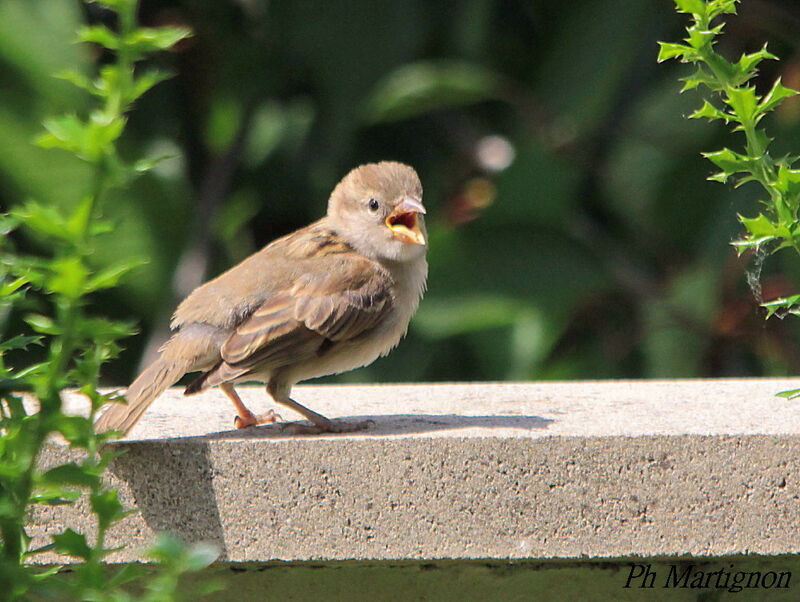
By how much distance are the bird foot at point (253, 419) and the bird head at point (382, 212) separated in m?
→ 0.61

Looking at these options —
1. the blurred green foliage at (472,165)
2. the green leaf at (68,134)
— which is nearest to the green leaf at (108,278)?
the green leaf at (68,134)

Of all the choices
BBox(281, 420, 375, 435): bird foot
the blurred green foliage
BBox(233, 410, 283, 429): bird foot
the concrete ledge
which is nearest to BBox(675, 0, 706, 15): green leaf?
the concrete ledge

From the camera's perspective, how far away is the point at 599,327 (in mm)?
5727

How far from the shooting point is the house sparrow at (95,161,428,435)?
9.78ft

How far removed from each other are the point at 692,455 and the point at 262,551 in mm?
838

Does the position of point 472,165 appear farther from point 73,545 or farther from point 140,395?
point 73,545

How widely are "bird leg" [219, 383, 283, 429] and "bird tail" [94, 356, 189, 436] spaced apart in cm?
13

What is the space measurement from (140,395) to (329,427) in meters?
0.42

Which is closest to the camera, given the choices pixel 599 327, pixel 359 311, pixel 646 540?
pixel 646 540

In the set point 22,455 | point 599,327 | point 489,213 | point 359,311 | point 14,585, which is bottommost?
point 599,327

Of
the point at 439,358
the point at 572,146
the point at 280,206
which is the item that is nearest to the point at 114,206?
the point at 280,206

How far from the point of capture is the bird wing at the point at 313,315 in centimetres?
302

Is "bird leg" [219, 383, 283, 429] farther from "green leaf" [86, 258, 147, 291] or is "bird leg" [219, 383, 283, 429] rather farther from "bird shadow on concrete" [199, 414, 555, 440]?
"green leaf" [86, 258, 147, 291]

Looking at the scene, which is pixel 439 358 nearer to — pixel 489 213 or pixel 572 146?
pixel 489 213
